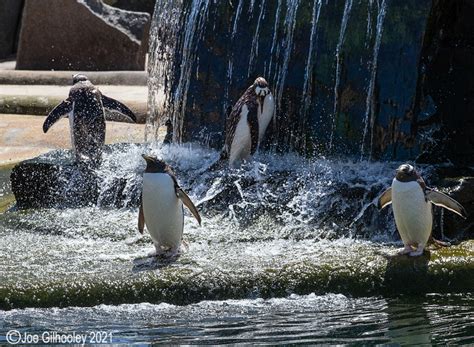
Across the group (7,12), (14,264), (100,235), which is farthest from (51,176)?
(7,12)

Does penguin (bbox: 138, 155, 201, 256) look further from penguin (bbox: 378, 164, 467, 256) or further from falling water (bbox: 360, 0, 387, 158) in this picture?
falling water (bbox: 360, 0, 387, 158)

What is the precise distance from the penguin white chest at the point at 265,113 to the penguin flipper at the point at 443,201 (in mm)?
2416

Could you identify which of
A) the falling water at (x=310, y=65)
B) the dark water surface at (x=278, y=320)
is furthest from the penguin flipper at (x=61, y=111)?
the dark water surface at (x=278, y=320)

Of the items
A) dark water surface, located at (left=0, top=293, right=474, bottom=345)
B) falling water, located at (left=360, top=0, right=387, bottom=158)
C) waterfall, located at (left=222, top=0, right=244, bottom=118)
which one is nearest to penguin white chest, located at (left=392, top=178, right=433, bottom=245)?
dark water surface, located at (left=0, top=293, right=474, bottom=345)

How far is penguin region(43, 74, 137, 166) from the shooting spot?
35.1 ft

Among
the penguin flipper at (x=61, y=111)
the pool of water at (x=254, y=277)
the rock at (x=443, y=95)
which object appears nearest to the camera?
the pool of water at (x=254, y=277)

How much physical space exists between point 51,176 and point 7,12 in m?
10.5

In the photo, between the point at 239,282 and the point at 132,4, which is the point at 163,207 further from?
the point at 132,4

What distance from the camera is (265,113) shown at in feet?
33.1

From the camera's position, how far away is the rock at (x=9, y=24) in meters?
20.2

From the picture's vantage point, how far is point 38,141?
42.6 feet

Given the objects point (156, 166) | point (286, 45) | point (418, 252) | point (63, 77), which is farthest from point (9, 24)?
point (418, 252)

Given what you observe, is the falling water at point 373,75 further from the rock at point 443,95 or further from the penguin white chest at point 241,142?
the penguin white chest at point 241,142

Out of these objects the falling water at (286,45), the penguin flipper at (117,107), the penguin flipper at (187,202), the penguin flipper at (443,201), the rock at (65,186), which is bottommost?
the rock at (65,186)
